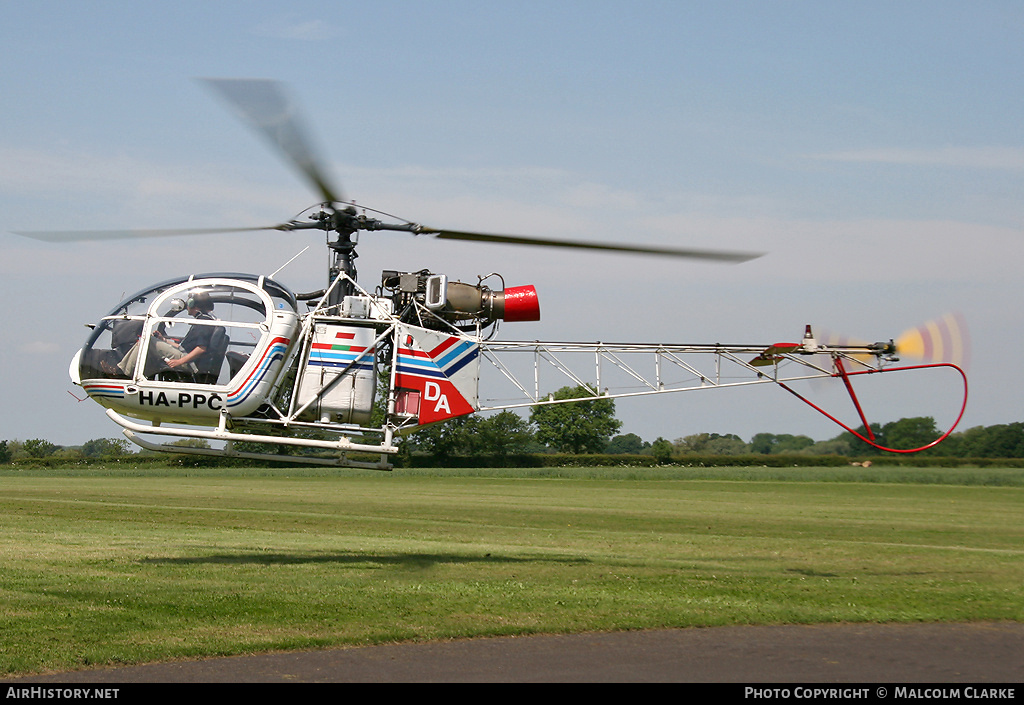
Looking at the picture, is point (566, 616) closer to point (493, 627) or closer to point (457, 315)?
point (493, 627)

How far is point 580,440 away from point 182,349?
9890cm

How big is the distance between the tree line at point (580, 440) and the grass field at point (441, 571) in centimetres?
3927

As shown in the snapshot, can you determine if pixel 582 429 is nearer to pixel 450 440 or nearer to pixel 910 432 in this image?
pixel 450 440

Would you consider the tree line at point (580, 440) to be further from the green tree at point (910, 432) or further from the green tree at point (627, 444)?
the green tree at point (627, 444)

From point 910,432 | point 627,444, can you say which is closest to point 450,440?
point 910,432

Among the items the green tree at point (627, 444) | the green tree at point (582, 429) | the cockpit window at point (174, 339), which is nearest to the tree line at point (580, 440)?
the green tree at point (582, 429)

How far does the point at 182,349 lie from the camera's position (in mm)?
14500

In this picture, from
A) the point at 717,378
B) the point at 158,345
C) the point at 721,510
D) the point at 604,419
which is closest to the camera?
the point at 158,345

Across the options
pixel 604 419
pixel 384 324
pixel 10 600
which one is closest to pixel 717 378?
pixel 384 324

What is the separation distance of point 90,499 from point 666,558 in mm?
24438

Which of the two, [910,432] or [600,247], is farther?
[910,432]

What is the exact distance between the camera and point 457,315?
16109 millimetres

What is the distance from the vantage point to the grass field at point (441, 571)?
10820 millimetres

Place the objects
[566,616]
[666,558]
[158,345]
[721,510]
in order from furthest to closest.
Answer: [721,510] → [666,558] → [158,345] → [566,616]
